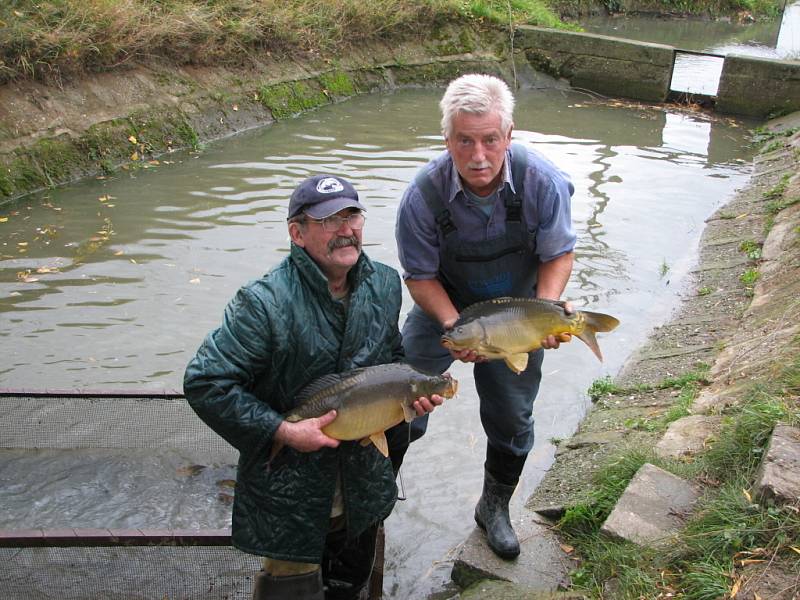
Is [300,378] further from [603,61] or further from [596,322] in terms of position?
[603,61]

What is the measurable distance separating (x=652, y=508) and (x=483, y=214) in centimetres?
170

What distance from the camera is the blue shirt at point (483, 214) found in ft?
13.7

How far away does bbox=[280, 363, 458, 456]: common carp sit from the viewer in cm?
339

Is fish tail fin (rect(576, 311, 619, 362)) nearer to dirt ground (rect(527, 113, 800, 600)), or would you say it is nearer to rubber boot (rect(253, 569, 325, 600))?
dirt ground (rect(527, 113, 800, 600))

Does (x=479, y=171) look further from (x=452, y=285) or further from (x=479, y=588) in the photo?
(x=479, y=588)

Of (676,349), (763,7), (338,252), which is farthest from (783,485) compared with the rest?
(763,7)

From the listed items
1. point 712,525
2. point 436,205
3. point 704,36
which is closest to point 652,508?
point 712,525

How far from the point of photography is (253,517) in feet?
11.5

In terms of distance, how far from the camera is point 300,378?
3.48 meters

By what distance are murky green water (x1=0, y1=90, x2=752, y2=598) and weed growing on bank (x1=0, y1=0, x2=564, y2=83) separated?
162 cm

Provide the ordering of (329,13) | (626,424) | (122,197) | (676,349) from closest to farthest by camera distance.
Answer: (626,424), (676,349), (122,197), (329,13)

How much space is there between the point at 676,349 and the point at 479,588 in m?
3.88

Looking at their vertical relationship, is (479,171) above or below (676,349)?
above

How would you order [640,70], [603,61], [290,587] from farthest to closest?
[603,61]
[640,70]
[290,587]
